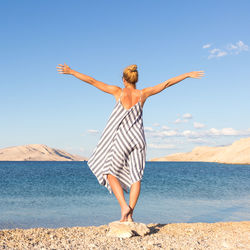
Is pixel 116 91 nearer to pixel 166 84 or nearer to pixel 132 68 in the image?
pixel 132 68

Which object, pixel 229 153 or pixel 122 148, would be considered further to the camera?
pixel 229 153

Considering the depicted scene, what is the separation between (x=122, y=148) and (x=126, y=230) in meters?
1.42

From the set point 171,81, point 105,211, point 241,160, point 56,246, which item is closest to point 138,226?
point 56,246

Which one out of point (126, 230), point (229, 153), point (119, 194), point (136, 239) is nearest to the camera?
point (136, 239)

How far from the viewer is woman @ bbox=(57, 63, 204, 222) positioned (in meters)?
5.60

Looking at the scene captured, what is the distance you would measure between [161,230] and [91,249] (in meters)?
2.23

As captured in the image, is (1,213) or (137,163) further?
(1,213)

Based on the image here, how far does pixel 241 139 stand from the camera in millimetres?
105938

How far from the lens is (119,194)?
18.0 ft

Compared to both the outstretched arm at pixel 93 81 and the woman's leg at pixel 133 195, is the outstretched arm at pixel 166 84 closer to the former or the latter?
the outstretched arm at pixel 93 81

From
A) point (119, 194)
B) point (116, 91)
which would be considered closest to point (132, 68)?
point (116, 91)

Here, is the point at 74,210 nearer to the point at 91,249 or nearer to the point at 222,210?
the point at 222,210

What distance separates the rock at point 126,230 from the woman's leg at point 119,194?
130 millimetres

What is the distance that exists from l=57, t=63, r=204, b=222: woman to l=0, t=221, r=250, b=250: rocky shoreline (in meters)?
0.62
